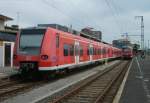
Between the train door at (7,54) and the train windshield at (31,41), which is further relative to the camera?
the train door at (7,54)

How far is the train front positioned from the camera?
20125mm

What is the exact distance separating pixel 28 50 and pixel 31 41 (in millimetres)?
526

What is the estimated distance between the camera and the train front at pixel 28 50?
66.0ft

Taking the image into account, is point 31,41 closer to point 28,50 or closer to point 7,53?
point 28,50

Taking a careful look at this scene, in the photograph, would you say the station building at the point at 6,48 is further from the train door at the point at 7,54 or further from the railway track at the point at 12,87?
the railway track at the point at 12,87

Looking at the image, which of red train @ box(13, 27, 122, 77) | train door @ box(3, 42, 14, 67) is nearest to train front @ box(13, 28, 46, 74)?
red train @ box(13, 27, 122, 77)

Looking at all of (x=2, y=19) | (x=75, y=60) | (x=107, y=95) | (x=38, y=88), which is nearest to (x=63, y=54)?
(x=75, y=60)

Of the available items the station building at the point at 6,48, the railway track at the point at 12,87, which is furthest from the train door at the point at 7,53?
the railway track at the point at 12,87

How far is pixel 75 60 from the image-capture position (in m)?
26.8

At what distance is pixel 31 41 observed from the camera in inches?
813

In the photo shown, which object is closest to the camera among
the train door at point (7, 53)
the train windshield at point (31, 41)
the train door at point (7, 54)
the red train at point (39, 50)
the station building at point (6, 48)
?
the red train at point (39, 50)

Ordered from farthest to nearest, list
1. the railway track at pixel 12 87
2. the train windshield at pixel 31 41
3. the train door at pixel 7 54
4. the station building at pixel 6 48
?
the train door at pixel 7 54
the station building at pixel 6 48
the train windshield at pixel 31 41
the railway track at pixel 12 87

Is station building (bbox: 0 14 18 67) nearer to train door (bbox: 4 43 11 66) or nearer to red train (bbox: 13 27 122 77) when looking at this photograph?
train door (bbox: 4 43 11 66)

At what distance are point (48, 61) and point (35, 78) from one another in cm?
244
